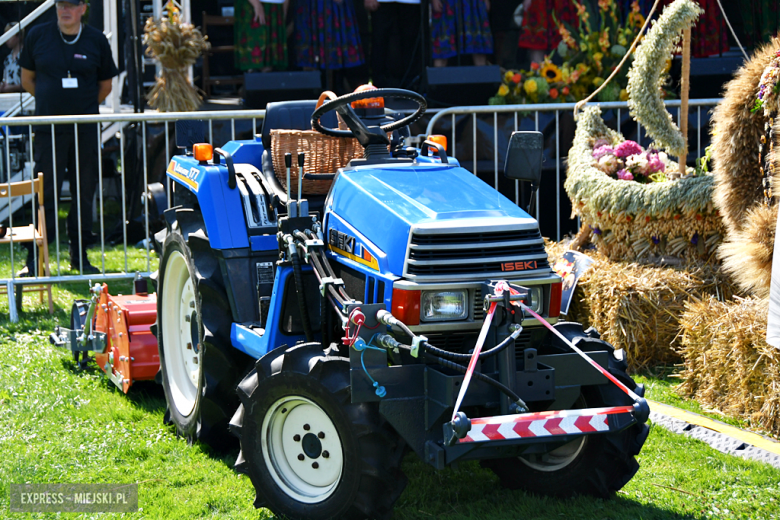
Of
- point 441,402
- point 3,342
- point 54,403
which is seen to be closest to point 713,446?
point 441,402

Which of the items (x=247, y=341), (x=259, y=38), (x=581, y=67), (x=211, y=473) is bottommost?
(x=211, y=473)

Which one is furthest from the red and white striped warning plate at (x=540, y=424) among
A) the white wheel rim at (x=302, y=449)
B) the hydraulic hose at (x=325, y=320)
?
the hydraulic hose at (x=325, y=320)

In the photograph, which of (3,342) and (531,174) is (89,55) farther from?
(531,174)

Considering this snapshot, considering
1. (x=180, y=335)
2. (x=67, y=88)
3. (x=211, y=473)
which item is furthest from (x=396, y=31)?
(x=211, y=473)

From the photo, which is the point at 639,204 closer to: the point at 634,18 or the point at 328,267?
the point at 328,267

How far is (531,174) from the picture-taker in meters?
3.67

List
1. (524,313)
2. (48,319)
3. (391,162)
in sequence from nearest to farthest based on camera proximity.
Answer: (524,313) → (391,162) → (48,319)

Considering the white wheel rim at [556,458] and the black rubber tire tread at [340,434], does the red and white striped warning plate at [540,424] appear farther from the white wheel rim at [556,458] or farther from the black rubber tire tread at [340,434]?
the white wheel rim at [556,458]

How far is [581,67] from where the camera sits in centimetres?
896

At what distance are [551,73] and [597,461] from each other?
6.16 m

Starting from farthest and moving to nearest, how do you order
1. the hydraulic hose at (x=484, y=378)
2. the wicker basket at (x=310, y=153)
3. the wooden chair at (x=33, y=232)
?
the wooden chair at (x=33, y=232) < the wicker basket at (x=310, y=153) < the hydraulic hose at (x=484, y=378)

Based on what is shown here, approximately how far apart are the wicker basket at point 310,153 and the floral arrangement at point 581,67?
493cm

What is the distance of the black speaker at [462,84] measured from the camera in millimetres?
9125

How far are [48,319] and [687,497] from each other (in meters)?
4.88
